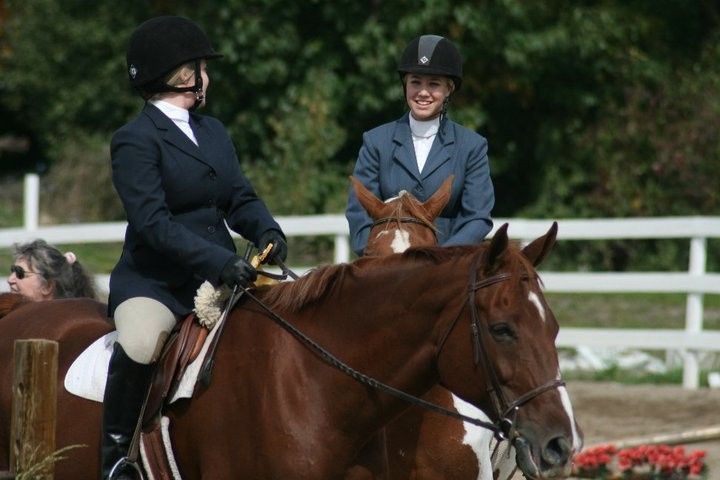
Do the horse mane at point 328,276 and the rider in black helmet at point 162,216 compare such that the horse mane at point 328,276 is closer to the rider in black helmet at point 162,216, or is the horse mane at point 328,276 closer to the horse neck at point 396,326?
the horse neck at point 396,326

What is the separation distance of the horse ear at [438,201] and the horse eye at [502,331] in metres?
1.47

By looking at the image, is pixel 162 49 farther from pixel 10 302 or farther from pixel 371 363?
pixel 10 302

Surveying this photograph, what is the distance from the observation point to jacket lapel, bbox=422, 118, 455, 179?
252 inches

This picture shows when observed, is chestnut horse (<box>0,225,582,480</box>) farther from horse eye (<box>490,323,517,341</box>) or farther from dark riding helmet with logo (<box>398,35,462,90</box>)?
dark riding helmet with logo (<box>398,35,462,90</box>)

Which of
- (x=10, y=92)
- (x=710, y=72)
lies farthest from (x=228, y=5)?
(x=10, y=92)

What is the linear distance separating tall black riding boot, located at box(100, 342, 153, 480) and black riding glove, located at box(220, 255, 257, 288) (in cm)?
48

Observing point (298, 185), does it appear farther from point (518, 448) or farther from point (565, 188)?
point (518, 448)

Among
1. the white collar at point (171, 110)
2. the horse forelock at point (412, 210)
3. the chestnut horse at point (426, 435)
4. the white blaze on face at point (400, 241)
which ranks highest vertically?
the white collar at point (171, 110)

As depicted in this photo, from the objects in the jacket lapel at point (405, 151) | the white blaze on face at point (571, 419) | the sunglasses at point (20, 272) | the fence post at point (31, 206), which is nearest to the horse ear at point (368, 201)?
the jacket lapel at point (405, 151)

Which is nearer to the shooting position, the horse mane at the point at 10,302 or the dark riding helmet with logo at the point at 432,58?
the dark riding helmet with logo at the point at 432,58

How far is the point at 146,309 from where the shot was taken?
5.30 meters

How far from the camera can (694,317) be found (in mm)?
12133

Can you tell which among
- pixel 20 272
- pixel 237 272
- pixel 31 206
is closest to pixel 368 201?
pixel 237 272

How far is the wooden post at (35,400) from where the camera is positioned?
5629 mm
